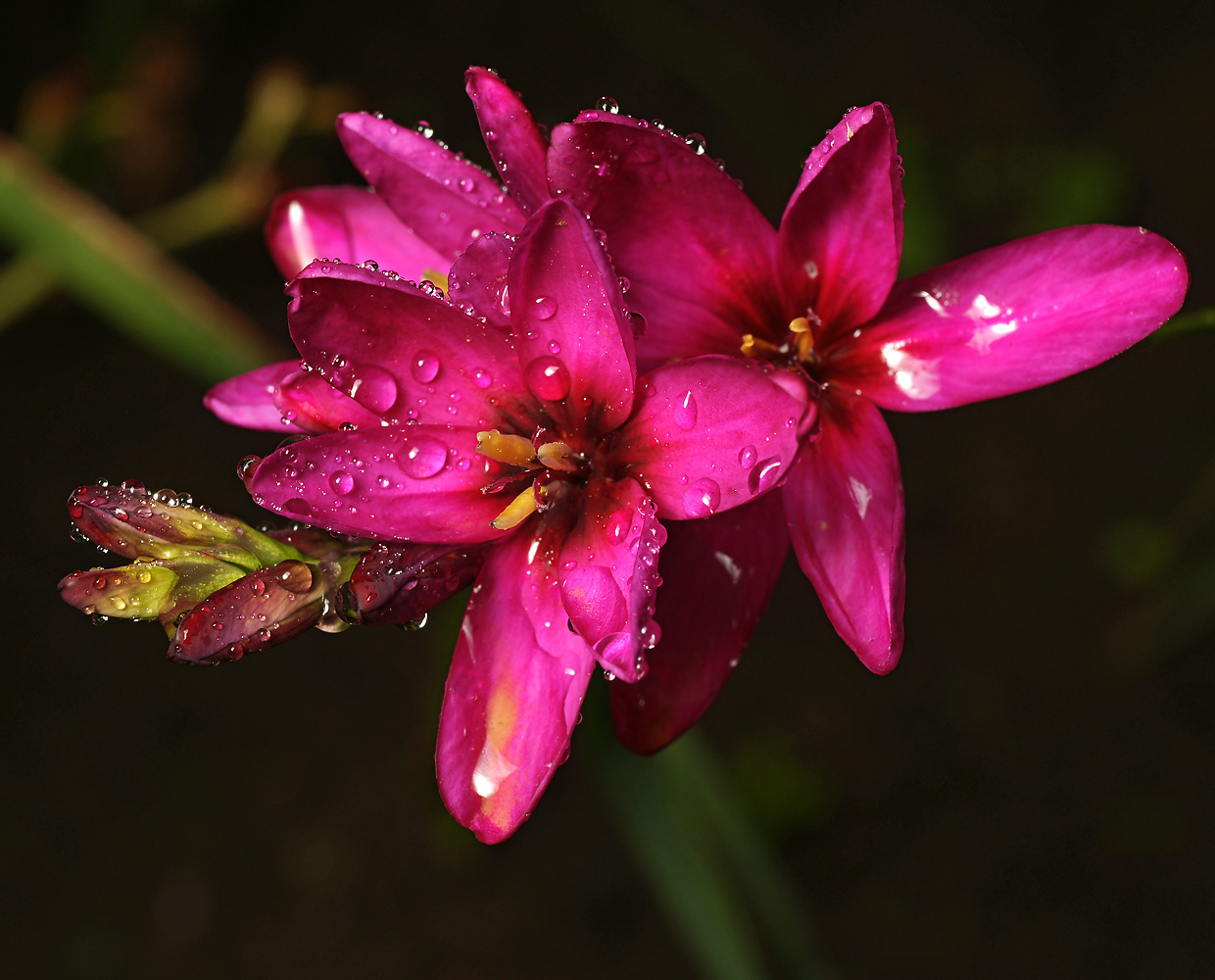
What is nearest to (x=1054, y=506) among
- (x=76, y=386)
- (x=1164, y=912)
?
(x=1164, y=912)

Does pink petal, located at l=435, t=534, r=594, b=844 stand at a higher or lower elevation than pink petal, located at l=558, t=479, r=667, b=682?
lower

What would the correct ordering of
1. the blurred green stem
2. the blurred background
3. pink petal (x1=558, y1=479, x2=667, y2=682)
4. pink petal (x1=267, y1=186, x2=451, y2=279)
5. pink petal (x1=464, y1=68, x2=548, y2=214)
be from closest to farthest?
pink petal (x1=558, y1=479, x2=667, y2=682) → pink petal (x1=464, y1=68, x2=548, y2=214) → pink petal (x1=267, y1=186, x2=451, y2=279) → the blurred green stem → the blurred background

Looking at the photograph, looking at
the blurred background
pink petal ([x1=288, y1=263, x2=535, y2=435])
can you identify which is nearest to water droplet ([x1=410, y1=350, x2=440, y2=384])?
pink petal ([x1=288, y1=263, x2=535, y2=435])

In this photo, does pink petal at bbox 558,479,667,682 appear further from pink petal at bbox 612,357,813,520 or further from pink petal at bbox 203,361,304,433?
pink petal at bbox 203,361,304,433

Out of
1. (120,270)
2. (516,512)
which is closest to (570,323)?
(516,512)

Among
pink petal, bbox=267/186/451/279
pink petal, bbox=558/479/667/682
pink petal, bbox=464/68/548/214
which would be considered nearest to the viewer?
pink petal, bbox=558/479/667/682

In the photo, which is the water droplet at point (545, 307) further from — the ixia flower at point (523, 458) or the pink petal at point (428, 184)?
the pink petal at point (428, 184)

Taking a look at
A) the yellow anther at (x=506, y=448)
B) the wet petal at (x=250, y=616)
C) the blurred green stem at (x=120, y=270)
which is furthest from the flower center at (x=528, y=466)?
the blurred green stem at (x=120, y=270)

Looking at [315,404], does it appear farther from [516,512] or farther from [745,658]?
[745,658]
